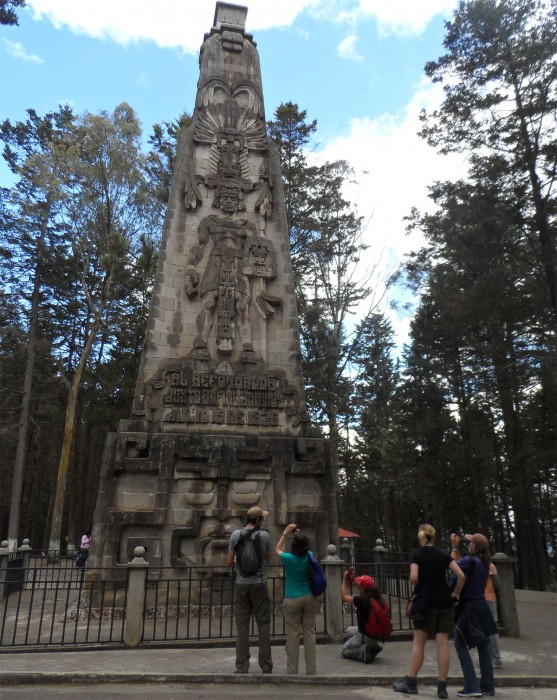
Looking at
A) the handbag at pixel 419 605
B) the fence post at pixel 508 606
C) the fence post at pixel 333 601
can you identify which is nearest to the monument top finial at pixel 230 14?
the fence post at pixel 333 601

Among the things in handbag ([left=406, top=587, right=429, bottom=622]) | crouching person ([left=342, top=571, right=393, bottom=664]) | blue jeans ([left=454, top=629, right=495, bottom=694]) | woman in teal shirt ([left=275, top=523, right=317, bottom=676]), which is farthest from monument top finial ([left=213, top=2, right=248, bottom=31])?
blue jeans ([left=454, top=629, right=495, bottom=694])

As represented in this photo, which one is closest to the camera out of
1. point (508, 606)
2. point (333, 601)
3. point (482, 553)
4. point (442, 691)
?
point (442, 691)

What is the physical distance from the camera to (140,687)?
5480 millimetres

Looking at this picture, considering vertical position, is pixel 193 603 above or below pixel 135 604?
below

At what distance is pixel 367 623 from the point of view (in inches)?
262

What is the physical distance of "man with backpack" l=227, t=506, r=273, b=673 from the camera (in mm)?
5777

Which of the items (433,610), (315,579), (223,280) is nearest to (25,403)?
(223,280)

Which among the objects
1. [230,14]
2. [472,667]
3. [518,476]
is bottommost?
[472,667]

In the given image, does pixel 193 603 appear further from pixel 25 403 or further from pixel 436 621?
pixel 25 403

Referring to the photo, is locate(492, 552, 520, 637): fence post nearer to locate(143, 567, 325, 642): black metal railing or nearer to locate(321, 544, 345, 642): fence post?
locate(321, 544, 345, 642): fence post

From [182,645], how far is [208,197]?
31.9ft

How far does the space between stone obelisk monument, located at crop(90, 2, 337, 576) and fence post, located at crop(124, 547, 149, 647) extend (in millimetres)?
2535

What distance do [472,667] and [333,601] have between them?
289 cm

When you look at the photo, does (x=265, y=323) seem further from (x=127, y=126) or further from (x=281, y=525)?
(x=127, y=126)
